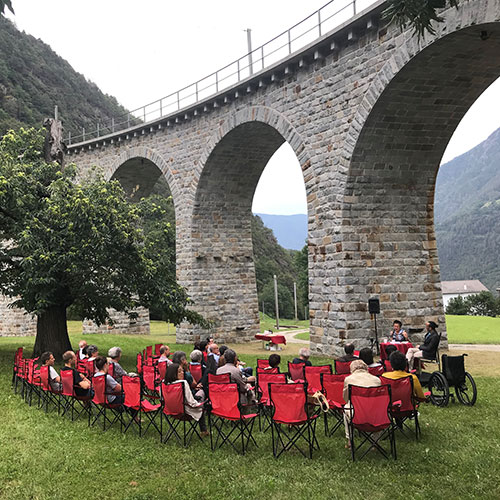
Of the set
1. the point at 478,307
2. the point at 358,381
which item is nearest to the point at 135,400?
the point at 358,381

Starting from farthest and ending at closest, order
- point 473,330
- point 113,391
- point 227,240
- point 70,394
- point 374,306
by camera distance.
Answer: point 473,330, point 227,240, point 374,306, point 70,394, point 113,391

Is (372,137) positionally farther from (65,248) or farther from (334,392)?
(334,392)

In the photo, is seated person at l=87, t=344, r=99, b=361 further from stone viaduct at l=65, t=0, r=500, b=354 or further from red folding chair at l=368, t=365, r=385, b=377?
stone viaduct at l=65, t=0, r=500, b=354

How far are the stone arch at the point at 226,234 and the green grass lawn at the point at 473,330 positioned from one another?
27.7ft

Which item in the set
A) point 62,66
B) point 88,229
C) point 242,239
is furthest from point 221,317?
point 62,66

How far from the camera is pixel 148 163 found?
24578 mm

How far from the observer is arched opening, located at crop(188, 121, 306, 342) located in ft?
66.1

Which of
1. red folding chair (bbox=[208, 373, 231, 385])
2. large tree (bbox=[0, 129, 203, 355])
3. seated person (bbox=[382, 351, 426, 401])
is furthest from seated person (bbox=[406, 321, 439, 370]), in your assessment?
large tree (bbox=[0, 129, 203, 355])

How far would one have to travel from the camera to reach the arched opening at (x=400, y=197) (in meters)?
12.7

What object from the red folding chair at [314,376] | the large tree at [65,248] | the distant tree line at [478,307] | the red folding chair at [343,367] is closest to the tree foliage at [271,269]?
the distant tree line at [478,307]

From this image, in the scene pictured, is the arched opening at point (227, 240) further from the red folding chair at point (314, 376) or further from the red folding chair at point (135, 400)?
the red folding chair at point (135, 400)

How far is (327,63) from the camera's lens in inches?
562

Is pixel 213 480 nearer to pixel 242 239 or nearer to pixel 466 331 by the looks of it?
pixel 242 239

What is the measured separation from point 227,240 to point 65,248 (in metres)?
9.19
